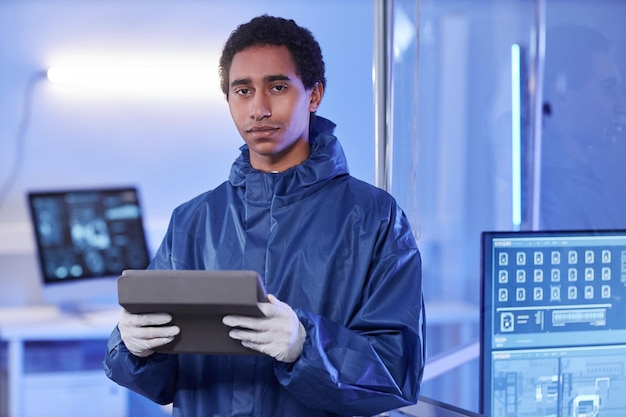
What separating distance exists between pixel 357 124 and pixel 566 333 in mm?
1572

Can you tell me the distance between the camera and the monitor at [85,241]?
9.39 ft

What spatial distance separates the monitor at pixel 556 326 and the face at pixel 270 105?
1.39 ft

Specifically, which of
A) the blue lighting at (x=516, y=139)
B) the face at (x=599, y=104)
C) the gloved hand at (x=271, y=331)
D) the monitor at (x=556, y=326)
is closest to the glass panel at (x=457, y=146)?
the blue lighting at (x=516, y=139)

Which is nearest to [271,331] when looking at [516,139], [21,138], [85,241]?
[516,139]

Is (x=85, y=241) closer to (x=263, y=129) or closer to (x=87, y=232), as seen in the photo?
(x=87, y=232)

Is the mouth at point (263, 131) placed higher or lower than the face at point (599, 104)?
lower

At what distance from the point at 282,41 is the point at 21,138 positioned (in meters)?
1.97

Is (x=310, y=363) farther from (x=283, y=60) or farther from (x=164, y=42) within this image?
(x=164, y=42)

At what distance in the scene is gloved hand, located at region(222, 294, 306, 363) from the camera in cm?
109

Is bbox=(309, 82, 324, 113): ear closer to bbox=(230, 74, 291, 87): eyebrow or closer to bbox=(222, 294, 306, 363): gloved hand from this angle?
bbox=(230, 74, 291, 87): eyebrow

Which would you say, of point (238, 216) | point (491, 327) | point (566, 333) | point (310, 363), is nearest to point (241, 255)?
point (238, 216)

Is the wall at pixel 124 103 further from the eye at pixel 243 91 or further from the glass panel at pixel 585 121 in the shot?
the eye at pixel 243 91

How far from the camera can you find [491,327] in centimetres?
145

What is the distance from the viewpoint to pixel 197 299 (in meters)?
1.05
